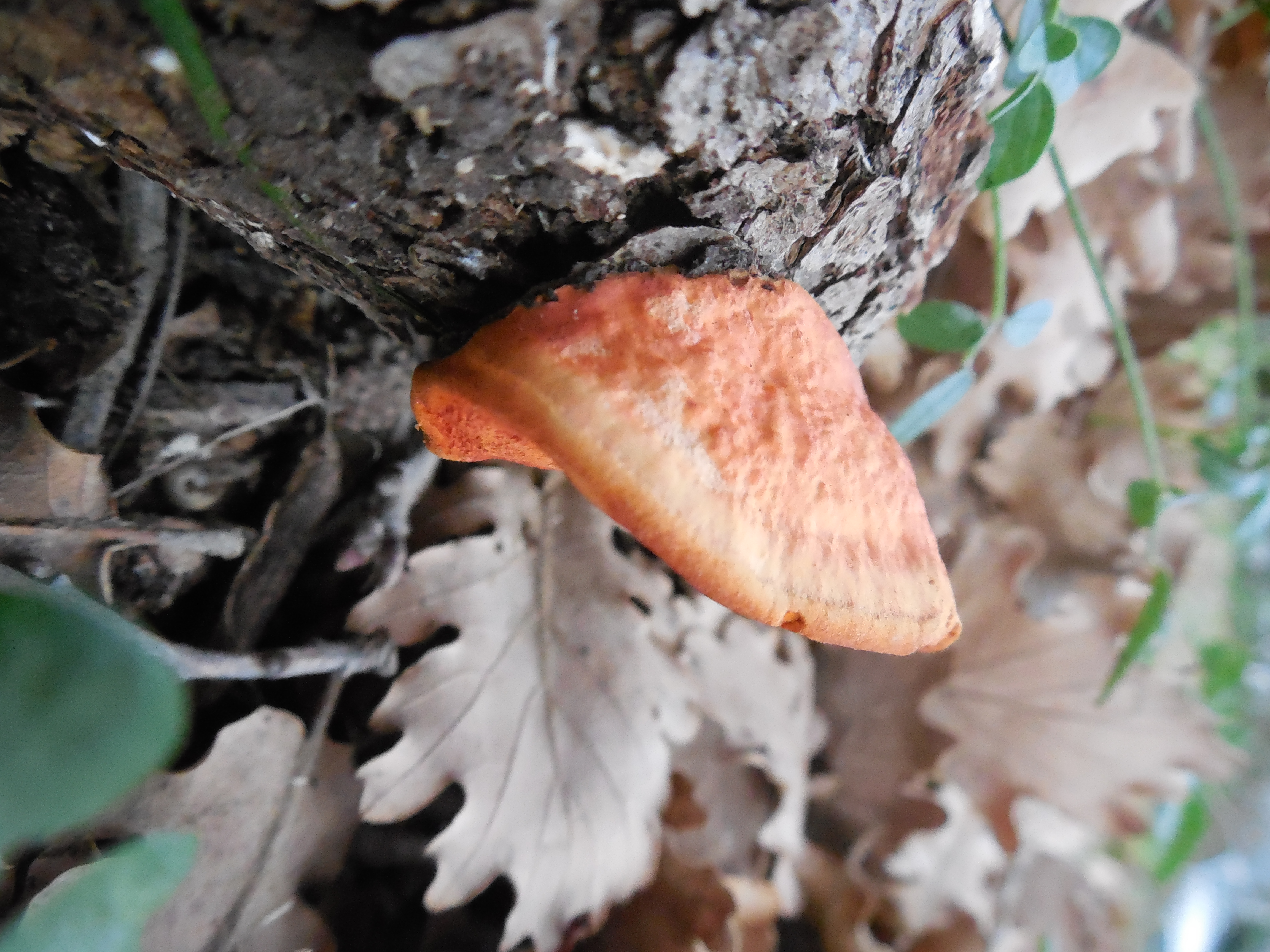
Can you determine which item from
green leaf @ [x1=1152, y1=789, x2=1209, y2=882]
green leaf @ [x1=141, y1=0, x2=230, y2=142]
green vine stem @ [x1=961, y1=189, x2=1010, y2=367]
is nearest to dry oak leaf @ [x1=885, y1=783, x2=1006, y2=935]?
green leaf @ [x1=1152, y1=789, x2=1209, y2=882]

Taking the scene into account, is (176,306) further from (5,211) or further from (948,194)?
(948,194)

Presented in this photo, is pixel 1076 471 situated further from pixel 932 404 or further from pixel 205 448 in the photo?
pixel 205 448

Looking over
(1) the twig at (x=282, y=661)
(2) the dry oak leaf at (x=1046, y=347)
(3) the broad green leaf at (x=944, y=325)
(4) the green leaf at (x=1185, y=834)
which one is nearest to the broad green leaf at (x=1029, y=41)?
(3) the broad green leaf at (x=944, y=325)

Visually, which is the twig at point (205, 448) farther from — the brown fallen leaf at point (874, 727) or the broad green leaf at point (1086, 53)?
the brown fallen leaf at point (874, 727)

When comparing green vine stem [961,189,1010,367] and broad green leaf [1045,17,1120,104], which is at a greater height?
broad green leaf [1045,17,1120,104]

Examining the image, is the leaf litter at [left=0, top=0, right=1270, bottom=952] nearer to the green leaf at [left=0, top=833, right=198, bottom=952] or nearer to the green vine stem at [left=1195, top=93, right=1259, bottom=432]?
the green vine stem at [left=1195, top=93, right=1259, bottom=432]

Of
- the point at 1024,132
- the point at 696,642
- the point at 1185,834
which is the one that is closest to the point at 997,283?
the point at 1024,132

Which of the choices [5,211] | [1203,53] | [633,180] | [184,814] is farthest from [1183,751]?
[5,211]
